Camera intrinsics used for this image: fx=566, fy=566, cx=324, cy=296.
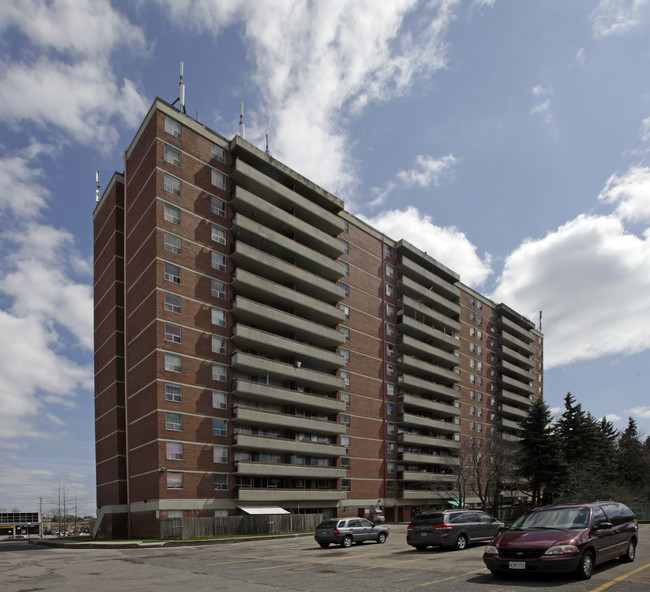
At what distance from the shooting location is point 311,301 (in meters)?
53.0

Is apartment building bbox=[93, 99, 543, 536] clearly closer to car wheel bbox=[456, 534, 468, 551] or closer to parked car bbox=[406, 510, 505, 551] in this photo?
parked car bbox=[406, 510, 505, 551]

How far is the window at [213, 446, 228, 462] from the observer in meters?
42.4

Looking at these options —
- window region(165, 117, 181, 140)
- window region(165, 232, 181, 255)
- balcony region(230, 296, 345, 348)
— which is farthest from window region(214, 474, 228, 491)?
window region(165, 117, 181, 140)

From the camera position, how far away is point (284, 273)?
5094 cm

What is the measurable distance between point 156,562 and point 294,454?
28.2 metres

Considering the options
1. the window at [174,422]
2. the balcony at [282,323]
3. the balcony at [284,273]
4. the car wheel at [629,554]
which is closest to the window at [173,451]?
the window at [174,422]

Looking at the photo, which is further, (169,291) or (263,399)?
(263,399)

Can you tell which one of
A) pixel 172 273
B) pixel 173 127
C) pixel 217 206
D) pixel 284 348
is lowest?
pixel 284 348

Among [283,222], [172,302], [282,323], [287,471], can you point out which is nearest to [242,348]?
[282,323]

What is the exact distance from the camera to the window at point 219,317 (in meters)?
Result: 44.9

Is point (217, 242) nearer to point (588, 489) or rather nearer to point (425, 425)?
point (425, 425)

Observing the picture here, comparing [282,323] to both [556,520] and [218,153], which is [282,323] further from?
[556,520]

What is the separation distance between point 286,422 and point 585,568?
37.0 m

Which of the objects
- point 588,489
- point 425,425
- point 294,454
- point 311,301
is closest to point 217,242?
point 311,301
